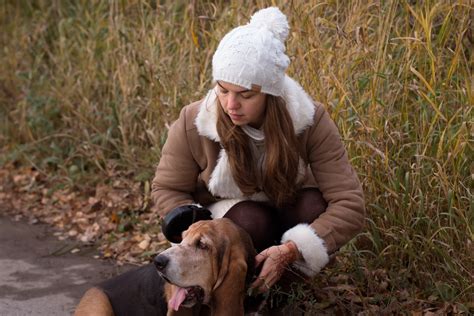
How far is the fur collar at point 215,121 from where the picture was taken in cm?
399

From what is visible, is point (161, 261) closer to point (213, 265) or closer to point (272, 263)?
point (213, 265)

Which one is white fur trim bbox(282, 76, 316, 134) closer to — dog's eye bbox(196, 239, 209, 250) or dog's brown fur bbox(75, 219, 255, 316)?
dog's brown fur bbox(75, 219, 255, 316)

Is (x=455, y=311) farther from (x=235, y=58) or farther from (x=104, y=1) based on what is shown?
(x=104, y=1)

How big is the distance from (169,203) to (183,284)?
64cm

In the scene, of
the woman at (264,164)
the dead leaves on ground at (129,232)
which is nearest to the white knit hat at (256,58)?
the woman at (264,164)

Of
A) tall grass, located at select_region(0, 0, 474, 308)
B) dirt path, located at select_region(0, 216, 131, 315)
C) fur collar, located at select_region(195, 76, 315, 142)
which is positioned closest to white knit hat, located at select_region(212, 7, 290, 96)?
fur collar, located at select_region(195, 76, 315, 142)

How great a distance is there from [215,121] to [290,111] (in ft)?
1.12

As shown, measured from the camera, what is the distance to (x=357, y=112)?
4.75 m

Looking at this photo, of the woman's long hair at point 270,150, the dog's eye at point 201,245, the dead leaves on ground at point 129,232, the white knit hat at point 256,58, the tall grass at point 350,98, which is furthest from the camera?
the tall grass at point 350,98

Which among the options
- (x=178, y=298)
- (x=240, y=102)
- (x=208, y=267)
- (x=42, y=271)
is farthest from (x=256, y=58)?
(x=42, y=271)

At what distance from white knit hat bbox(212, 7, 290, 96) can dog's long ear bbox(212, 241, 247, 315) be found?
70cm

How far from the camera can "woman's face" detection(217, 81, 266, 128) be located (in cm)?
381

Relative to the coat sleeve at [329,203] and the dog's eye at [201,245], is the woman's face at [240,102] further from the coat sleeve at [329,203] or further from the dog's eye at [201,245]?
the dog's eye at [201,245]

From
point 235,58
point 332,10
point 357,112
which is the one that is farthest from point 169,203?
point 332,10
